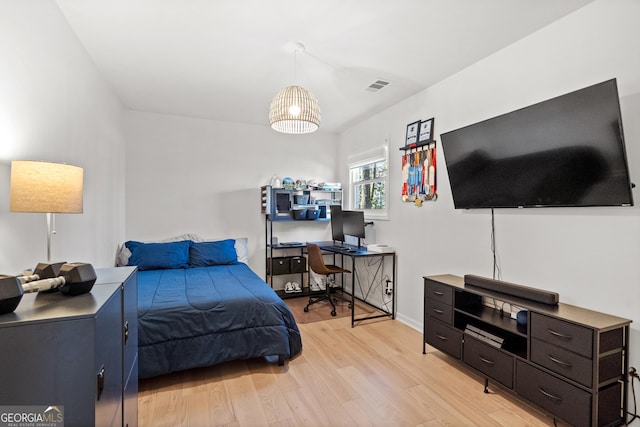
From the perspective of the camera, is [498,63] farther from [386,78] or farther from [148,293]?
[148,293]

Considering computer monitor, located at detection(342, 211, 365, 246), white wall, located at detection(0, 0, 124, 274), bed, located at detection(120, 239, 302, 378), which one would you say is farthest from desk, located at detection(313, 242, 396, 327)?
white wall, located at detection(0, 0, 124, 274)

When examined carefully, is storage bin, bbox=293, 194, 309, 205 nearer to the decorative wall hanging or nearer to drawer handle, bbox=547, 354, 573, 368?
the decorative wall hanging

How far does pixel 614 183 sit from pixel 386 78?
6.68 ft

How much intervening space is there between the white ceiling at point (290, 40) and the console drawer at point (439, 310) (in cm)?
214

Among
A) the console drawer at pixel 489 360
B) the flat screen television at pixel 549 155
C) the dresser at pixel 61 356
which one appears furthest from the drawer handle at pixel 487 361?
the dresser at pixel 61 356

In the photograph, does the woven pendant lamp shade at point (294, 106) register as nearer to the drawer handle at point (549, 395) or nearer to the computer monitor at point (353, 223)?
the computer monitor at point (353, 223)

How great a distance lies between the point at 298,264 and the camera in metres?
4.70

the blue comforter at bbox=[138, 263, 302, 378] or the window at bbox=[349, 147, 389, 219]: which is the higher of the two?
the window at bbox=[349, 147, 389, 219]

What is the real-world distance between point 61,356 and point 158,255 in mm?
3072

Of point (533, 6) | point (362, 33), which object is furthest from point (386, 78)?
point (533, 6)

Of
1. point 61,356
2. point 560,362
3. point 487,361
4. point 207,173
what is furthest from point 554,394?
point 207,173

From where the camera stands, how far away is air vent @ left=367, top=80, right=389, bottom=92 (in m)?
3.18

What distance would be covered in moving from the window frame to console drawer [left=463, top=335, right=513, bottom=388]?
185cm

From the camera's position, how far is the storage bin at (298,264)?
4664mm
